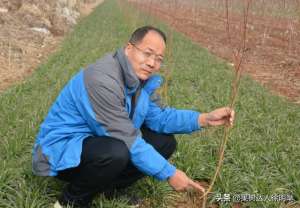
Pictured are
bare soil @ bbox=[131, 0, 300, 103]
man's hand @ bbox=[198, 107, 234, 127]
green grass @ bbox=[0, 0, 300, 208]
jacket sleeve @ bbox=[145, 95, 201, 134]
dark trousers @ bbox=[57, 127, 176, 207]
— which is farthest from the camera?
bare soil @ bbox=[131, 0, 300, 103]

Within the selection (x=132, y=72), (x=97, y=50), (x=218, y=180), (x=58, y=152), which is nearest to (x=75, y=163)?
(x=58, y=152)

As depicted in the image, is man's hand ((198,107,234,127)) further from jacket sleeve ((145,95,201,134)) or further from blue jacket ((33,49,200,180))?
blue jacket ((33,49,200,180))

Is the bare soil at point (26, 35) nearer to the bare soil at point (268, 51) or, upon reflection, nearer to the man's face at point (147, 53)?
the bare soil at point (268, 51)

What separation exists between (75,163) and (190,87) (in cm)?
537

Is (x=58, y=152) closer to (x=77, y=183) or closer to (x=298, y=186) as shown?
(x=77, y=183)

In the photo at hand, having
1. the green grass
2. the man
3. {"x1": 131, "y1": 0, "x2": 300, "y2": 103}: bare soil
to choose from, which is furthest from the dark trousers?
{"x1": 131, "y1": 0, "x2": 300, "y2": 103}: bare soil

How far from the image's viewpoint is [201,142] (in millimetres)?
4875

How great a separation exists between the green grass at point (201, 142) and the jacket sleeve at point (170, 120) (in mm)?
480

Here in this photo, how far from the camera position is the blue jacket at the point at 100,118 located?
2.75 metres

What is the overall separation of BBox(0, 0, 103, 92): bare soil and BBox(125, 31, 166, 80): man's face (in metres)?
5.19

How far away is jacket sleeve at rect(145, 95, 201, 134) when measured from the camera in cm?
336

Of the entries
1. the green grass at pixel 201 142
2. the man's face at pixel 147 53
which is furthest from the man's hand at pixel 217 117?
the green grass at pixel 201 142

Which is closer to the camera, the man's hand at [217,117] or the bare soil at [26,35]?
the man's hand at [217,117]

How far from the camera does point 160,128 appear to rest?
353 centimetres
